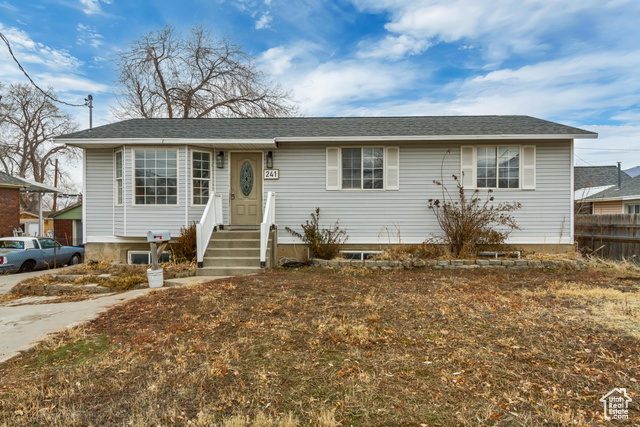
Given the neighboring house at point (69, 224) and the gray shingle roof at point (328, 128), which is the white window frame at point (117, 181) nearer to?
the gray shingle roof at point (328, 128)

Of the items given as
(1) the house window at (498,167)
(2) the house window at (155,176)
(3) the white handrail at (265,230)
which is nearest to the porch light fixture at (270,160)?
(3) the white handrail at (265,230)

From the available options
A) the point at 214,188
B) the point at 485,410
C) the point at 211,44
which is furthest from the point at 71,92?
the point at 485,410

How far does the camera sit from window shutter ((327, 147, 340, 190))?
969cm

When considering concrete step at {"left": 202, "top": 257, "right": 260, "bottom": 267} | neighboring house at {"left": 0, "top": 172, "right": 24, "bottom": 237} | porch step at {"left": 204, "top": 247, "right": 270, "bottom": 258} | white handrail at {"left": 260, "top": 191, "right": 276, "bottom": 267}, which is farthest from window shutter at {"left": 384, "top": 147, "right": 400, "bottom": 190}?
neighboring house at {"left": 0, "top": 172, "right": 24, "bottom": 237}

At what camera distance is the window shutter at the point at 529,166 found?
30.8ft

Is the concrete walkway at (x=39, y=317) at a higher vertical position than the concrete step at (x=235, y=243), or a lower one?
lower

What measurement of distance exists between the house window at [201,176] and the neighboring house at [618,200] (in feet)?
62.3

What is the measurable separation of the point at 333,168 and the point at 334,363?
23.0 ft

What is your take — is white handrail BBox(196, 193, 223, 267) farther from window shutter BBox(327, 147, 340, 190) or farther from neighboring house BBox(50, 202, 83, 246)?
neighboring house BBox(50, 202, 83, 246)

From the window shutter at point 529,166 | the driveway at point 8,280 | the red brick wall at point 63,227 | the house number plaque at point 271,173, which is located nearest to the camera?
the driveway at point 8,280

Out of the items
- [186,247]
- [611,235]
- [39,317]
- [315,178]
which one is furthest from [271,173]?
[611,235]

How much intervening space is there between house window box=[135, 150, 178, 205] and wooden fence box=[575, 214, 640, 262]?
12.1 metres

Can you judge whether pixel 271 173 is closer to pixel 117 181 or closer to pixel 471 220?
pixel 117 181

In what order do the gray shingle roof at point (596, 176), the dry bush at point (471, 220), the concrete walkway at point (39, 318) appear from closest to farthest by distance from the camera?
the concrete walkway at point (39, 318) → the dry bush at point (471, 220) → the gray shingle roof at point (596, 176)
